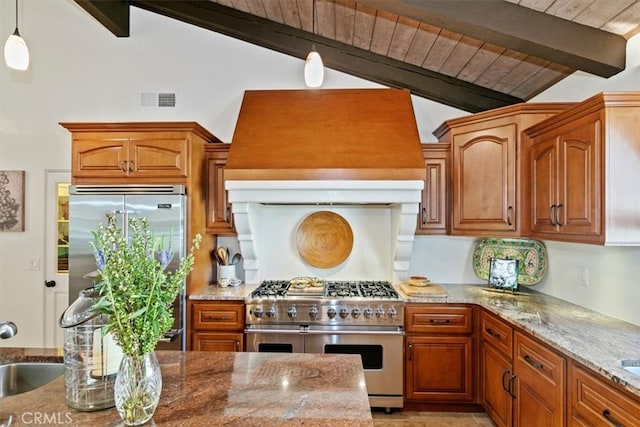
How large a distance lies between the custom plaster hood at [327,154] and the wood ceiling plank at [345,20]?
1.52 feet

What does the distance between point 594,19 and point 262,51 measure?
107 inches

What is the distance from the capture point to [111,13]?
3.32m

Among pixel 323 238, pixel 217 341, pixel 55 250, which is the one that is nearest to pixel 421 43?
pixel 323 238

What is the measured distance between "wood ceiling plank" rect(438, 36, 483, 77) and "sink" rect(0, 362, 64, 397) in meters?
3.13

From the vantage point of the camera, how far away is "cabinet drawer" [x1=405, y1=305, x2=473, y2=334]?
2812mm

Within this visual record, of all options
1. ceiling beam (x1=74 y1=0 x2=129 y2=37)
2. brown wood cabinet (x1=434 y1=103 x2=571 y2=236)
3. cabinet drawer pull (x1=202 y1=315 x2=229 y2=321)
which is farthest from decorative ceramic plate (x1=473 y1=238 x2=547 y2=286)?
ceiling beam (x1=74 y1=0 x2=129 y2=37)

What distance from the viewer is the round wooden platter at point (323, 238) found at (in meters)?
3.54

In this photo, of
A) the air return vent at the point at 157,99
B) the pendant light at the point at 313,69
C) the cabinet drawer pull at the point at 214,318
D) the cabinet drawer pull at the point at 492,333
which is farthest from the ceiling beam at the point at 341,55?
the cabinet drawer pull at the point at 214,318

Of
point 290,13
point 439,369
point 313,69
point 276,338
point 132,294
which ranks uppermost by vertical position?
point 290,13

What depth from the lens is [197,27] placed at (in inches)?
143

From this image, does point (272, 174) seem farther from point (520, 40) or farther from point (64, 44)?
point (64, 44)

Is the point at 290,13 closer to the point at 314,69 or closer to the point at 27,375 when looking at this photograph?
the point at 314,69

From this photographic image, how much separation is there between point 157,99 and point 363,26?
7.18 ft

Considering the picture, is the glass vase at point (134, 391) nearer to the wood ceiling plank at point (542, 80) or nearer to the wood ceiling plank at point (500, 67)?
the wood ceiling plank at point (500, 67)
